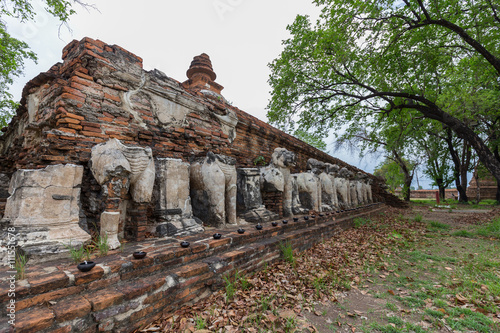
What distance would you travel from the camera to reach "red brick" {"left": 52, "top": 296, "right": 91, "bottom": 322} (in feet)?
4.91

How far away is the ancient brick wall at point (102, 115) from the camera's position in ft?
9.29

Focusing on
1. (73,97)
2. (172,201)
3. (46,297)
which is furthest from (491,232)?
Result: (73,97)

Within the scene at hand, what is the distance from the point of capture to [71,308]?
154 centimetres

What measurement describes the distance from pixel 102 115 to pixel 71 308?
8.04ft

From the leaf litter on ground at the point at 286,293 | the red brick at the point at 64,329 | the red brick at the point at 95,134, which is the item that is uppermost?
the red brick at the point at 95,134

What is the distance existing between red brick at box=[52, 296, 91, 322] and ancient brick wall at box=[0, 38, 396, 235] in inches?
48.6

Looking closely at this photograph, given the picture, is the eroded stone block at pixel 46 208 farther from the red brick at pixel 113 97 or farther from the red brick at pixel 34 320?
the red brick at pixel 113 97

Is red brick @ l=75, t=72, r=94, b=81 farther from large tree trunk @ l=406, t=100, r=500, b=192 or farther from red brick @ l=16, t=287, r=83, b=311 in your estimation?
large tree trunk @ l=406, t=100, r=500, b=192

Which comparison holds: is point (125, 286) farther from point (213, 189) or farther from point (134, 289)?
point (213, 189)

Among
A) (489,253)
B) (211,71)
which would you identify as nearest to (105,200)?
(489,253)

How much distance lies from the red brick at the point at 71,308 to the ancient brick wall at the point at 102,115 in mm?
1233

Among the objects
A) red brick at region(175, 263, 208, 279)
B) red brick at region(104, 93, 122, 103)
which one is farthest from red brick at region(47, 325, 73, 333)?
red brick at region(104, 93, 122, 103)

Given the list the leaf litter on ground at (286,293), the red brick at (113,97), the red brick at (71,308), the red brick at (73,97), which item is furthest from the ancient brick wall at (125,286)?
the red brick at (113,97)

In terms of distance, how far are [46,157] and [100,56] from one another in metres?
1.56
